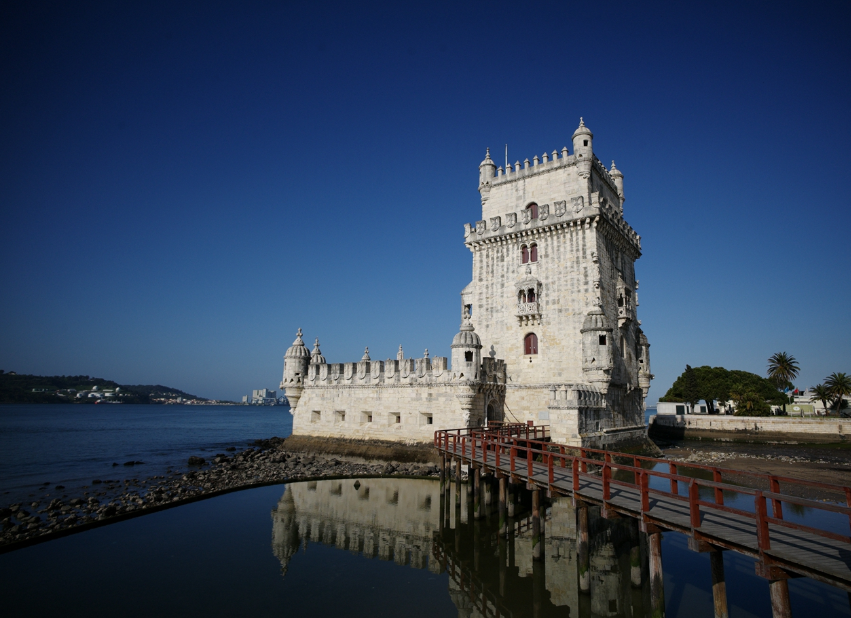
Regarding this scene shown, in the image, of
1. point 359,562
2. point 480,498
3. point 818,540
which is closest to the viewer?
point 818,540

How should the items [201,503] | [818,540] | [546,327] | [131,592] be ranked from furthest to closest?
[546,327] → [201,503] → [131,592] → [818,540]

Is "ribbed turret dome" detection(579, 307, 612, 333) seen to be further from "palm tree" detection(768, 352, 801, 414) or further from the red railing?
"palm tree" detection(768, 352, 801, 414)

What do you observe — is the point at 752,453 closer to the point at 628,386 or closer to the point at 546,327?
the point at 628,386

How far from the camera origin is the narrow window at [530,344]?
28.0 metres

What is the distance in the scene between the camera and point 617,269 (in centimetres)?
3081

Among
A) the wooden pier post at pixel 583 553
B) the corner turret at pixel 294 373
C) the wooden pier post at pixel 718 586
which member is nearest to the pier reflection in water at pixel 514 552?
the wooden pier post at pixel 583 553

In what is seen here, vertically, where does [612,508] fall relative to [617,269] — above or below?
below

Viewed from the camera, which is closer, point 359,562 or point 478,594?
point 478,594

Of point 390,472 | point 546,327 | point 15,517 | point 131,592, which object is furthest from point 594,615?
point 15,517

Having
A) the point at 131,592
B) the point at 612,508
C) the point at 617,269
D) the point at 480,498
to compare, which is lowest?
the point at 131,592

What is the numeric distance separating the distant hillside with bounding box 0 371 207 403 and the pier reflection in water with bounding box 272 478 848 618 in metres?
171

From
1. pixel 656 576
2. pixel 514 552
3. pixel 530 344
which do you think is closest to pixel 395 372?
pixel 530 344

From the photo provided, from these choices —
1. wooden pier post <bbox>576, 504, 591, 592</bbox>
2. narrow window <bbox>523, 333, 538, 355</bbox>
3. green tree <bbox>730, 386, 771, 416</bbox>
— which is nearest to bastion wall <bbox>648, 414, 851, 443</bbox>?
green tree <bbox>730, 386, 771, 416</bbox>

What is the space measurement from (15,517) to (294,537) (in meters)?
11.0
